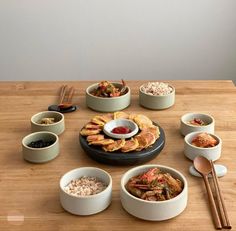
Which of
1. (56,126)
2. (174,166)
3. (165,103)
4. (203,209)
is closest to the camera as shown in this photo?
(203,209)

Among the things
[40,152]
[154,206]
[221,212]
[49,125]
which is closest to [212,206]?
[221,212]

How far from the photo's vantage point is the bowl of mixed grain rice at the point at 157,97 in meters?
1.97

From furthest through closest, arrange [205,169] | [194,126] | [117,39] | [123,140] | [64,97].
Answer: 1. [117,39]
2. [64,97]
3. [194,126]
4. [123,140]
5. [205,169]

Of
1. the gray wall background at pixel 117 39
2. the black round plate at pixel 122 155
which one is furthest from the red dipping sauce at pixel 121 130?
the gray wall background at pixel 117 39

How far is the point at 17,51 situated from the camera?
3225 mm

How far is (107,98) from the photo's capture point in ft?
6.40

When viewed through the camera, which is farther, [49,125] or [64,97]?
[64,97]

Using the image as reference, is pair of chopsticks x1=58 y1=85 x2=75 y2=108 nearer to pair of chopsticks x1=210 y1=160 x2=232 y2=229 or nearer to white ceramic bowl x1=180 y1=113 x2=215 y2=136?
white ceramic bowl x1=180 y1=113 x2=215 y2=136

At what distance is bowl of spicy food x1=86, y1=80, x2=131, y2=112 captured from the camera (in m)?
1.96

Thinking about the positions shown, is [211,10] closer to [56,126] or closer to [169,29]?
[169,29]

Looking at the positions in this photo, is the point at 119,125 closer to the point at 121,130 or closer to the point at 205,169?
the point at 121,130

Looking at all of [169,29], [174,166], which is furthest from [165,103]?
[169,29]

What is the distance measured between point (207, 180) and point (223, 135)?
36 cm

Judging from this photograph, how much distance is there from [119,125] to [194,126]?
0.29 m
